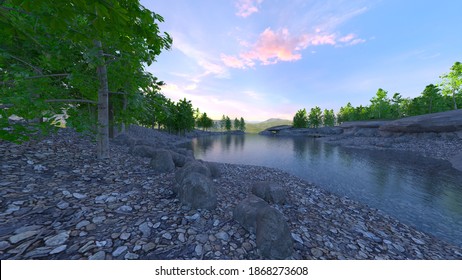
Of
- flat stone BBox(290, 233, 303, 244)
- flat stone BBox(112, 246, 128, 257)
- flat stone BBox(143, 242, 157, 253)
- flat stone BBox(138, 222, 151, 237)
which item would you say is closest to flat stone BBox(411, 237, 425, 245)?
flat stone BBox(290, 233, 303, 244)

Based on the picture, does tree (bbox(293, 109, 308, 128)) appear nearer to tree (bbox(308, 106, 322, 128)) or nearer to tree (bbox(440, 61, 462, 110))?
tree (bbox(308, 106, 322, 128))

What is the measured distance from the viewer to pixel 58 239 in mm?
2678

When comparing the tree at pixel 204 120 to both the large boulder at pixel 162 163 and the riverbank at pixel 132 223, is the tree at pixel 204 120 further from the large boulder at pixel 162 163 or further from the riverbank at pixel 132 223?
the riverbank at pixel 132 223

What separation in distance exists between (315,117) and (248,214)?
107 meters

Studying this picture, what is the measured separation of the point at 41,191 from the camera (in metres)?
3.89

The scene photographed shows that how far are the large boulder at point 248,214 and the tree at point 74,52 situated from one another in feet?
13.7

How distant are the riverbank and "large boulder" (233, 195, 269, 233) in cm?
16

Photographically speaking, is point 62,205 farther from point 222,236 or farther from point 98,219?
point 222,236

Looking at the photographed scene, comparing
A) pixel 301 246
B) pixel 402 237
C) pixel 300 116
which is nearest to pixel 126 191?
pixel 301 246

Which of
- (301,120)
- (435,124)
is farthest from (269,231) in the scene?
(301,120)

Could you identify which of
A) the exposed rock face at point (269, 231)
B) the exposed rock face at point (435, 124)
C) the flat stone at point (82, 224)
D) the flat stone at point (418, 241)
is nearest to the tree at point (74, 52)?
the flat stone at point (82, 224)

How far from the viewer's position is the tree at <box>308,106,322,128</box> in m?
95.7
